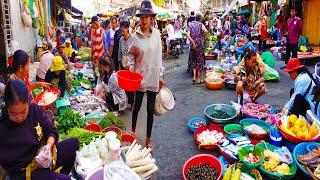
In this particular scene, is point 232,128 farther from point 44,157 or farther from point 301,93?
point 44,157

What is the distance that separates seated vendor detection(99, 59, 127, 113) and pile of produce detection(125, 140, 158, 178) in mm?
3069

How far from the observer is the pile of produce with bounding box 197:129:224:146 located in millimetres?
5064

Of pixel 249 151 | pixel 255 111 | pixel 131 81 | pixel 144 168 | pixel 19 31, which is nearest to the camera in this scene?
pixel 144 168

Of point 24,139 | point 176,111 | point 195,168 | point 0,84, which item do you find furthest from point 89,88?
point 24,139

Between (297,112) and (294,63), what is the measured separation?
0.82 m

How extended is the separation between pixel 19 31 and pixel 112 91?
381cm

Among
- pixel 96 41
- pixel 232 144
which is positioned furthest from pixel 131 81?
pixel 96 41

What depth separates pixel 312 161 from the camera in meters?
3.97


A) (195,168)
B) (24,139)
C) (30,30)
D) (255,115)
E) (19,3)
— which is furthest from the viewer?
(30,30)

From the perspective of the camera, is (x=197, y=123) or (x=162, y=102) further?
(x=197, y=123)

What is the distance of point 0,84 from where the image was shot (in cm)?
452

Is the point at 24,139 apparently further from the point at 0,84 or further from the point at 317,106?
the point at 317,106

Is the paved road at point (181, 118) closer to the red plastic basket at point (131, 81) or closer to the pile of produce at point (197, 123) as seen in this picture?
the pile of produce at point (197, 123)

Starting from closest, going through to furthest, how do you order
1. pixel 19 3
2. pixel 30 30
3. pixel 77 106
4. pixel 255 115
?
pixel 255 115, pixel 77 106, pixel 19 3, pixel 30 30
